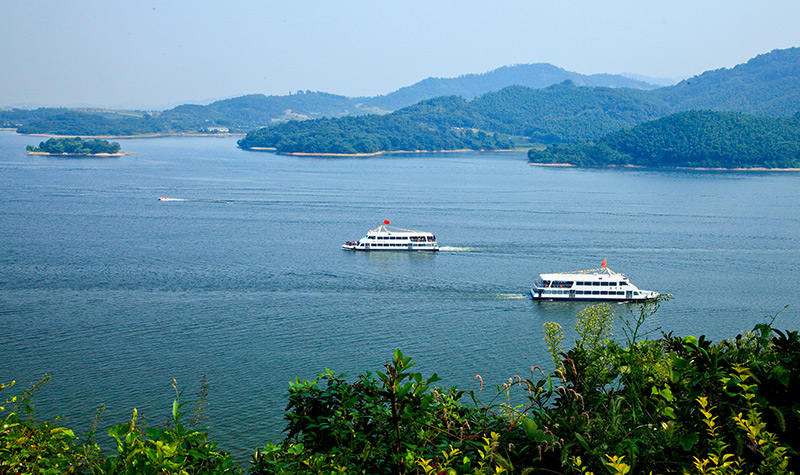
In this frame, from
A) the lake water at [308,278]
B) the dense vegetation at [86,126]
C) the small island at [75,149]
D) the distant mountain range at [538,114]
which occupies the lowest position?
the lake water at [308,278]

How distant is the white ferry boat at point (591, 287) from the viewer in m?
21.1

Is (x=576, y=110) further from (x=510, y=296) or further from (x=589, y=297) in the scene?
(x=510, y=296)

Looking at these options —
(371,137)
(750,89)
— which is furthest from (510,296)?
(750,89)

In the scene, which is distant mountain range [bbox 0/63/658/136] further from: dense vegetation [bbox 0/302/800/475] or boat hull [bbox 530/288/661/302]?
dense vegetation [bbox 0/302/800/475]

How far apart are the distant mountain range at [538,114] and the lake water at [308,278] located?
49.0 meters

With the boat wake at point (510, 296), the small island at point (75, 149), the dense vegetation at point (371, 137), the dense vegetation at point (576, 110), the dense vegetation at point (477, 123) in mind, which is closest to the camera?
the boat wake at point (510, 296)

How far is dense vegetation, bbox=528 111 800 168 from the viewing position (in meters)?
67.8

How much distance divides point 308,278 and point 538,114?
360 feet

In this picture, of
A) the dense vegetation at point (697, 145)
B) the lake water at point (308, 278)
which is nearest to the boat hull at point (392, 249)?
the lake water at point (308, 278)

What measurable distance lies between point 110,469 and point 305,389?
47.7 inches

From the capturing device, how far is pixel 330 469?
326cm

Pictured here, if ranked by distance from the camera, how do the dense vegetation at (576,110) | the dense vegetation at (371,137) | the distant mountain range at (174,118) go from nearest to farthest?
1. the dense vegetation at (371,137)
2. the dense vegetation at (576,110)
3. the distant mountain range at (174,118)

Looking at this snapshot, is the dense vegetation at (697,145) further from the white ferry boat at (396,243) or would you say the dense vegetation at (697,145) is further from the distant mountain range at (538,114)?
the white ferry boat at (396,243)

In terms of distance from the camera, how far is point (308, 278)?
22641 millimetres
